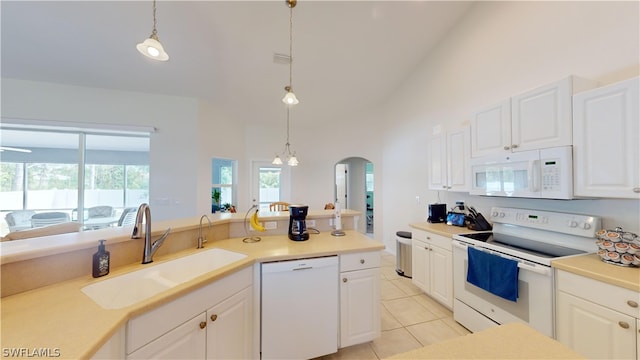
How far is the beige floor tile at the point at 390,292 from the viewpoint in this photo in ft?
9.18

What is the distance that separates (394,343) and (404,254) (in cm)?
163

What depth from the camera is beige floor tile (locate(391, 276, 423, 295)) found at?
2895 millimetres

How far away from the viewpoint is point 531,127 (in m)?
1.87

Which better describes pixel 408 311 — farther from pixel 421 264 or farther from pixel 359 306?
pixel 359 306

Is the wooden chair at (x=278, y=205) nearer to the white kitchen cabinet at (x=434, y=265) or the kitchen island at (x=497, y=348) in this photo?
the white kitchen cabinet at (x=434, y=265)

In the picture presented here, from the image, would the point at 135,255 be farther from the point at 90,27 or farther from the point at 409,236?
the point at 409,236

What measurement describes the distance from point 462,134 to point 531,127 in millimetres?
754

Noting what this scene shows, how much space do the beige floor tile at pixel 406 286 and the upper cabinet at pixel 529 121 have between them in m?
1.91

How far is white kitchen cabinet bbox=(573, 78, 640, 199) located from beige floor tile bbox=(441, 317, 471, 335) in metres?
1.57

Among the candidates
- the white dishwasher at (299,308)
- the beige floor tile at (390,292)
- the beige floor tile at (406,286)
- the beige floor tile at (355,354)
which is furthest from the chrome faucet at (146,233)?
the beige floor tile at (406,286)

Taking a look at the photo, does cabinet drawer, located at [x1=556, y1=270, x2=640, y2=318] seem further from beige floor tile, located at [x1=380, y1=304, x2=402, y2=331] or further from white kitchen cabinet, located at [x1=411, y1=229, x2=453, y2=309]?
beige floor tile, located at [x1=380, y1=304, x2=402, y2=331]

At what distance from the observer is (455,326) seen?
2203mm

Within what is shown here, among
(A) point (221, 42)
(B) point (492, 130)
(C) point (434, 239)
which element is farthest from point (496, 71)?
(A) point (221, 42)

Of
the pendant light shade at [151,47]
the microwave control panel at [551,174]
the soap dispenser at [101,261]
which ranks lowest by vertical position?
the soap dispenser at [101,261]
